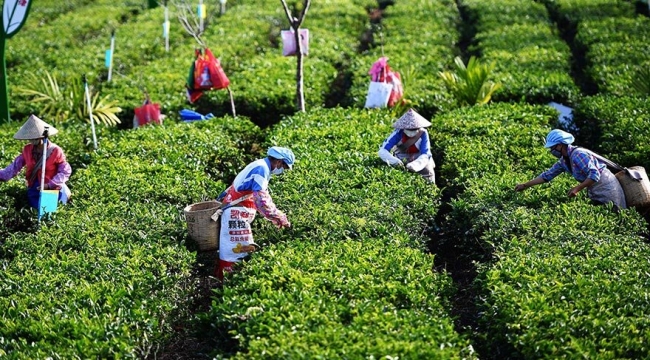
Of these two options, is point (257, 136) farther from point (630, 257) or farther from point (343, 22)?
point (343, 22)

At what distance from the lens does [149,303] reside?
25.1 feet

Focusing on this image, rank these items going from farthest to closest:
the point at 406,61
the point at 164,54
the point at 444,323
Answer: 1. the point at 164,54
2. the point at 406,61
3. the point at 444,323

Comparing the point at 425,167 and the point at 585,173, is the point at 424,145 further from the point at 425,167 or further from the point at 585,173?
the point at 585,173

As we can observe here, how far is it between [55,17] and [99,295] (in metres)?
20.2

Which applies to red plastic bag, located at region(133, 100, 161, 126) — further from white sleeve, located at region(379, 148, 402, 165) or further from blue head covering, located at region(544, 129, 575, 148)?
blue head covering, located at region(544, 129, 575, 148)

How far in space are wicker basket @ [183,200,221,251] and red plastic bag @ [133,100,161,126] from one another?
479 cm

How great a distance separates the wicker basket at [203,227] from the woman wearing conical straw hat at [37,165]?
186 cm

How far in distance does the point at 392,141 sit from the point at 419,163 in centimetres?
56

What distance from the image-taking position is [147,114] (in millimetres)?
13859

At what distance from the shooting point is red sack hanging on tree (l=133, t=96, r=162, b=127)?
13.8m

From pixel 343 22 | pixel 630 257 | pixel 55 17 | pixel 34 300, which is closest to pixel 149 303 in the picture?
pixel 34 300

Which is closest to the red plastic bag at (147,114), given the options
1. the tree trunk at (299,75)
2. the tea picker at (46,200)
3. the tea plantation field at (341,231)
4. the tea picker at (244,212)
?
the tea plantation field at (341,231)

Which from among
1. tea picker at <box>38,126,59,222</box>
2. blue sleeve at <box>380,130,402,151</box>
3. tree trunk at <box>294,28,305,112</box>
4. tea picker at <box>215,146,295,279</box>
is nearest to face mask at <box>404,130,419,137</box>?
blue sleeve at <box>380,130,402,151</box>

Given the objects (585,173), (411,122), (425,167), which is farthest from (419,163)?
(585,173)
